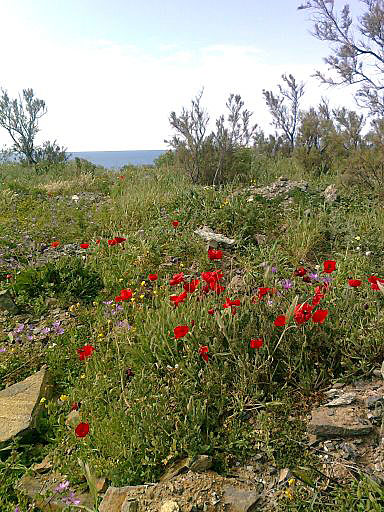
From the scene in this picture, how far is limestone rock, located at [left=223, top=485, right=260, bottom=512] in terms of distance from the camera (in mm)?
1999

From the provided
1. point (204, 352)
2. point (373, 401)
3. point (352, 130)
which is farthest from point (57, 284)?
point (352, 130)

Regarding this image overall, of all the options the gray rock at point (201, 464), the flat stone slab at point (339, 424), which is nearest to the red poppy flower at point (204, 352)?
the gray rock at point (201, 464)

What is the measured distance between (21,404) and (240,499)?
160 cm

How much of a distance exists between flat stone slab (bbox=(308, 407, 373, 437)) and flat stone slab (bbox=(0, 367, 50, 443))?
67.0 inches

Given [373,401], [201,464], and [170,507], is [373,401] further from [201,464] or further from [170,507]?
[170,507]

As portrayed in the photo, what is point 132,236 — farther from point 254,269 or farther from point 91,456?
point 91,456

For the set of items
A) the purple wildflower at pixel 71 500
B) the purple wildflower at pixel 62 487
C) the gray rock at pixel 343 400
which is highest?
the gray rock at pixel 343 400

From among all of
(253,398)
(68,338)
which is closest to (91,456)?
(253,398)

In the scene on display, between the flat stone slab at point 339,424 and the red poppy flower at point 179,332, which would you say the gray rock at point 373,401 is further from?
the red poppy flower at point 179,332

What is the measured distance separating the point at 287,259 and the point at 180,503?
2888 mm

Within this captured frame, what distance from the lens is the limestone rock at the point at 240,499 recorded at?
2.00 metres

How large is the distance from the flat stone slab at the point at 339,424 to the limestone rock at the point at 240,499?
0.46 m

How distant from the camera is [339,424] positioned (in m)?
2.28

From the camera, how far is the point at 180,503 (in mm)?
2029
